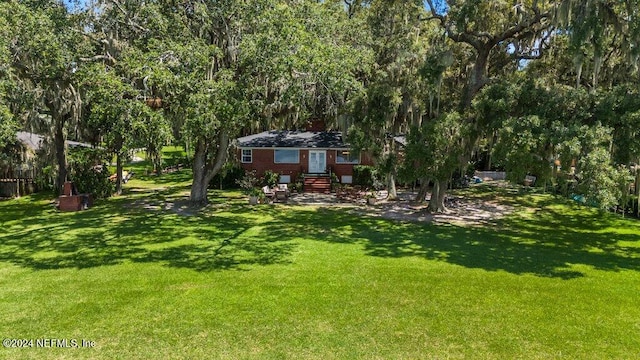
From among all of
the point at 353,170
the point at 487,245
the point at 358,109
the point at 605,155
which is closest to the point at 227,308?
the point at 487,245

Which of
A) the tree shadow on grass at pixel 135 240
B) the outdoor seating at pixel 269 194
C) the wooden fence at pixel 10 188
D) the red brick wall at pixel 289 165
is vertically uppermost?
the red brick wall at pixel 289 165

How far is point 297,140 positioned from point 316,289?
18.5 metres

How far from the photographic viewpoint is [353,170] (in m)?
26.1

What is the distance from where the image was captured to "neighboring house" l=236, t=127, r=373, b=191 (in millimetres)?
25844

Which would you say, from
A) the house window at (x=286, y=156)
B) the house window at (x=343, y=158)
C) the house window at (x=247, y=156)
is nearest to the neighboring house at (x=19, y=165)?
the house window at (x=247, y=156)

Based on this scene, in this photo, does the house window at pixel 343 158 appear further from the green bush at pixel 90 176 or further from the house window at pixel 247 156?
the green bush at pixel 90 176

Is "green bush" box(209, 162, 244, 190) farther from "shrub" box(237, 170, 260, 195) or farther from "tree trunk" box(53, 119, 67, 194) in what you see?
"tree trunk" box(53, 119, 67, 194)

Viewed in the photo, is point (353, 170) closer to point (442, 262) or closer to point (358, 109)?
point (358, 109)

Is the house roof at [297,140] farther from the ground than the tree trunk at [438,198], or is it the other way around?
the house roof at [297,140]

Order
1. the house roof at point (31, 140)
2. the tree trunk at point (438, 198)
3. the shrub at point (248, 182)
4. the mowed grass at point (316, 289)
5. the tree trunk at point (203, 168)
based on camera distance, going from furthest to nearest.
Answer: the shrub at point (248, 182) < the house roof at point (31, 140) < the tree trunk at point (203, 168) < the tree trunk at point (438, 198) < the mowed grass at point (316, 289)

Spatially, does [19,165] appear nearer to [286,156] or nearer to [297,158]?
[286,156]

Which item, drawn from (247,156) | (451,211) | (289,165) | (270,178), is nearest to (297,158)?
(289,165)

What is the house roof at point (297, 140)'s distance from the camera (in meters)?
25.7

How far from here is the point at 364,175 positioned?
25594mm
